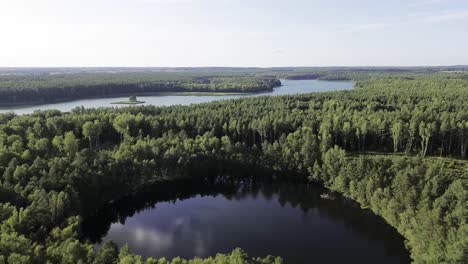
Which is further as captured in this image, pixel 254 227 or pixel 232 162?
pixel 232 162

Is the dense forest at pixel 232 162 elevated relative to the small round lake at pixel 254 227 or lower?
elevated

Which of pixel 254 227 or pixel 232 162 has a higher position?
pixel 232 162

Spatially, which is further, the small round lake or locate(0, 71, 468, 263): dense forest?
the small round lake

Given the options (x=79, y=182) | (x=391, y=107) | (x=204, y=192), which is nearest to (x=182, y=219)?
(x=204, y=192)

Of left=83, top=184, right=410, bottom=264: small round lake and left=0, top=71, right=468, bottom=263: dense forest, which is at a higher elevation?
left=0, top=71, right=468, bottom=263: dense forest

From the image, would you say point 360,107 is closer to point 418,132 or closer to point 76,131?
point 418,132
